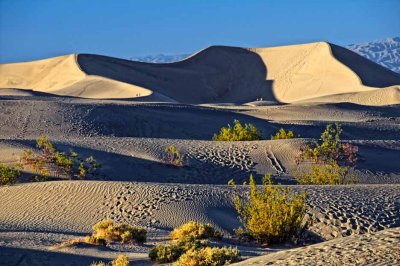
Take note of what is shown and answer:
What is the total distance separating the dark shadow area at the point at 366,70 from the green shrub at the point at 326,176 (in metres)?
54.9

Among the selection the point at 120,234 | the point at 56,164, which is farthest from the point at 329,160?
the point at 120,234

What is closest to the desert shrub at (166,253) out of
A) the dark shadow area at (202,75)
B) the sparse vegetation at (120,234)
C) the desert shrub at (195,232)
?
the desert shrub at (195,232)

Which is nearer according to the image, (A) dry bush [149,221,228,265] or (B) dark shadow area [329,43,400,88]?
(A) dry bush [149,221,228,265]

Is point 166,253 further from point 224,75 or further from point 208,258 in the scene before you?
point 224,75

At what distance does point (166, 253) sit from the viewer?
11.1 metres

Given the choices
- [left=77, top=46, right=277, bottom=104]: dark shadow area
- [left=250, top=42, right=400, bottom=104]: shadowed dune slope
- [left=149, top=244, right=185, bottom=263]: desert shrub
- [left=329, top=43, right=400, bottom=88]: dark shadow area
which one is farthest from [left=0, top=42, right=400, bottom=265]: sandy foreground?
[left=329, top=43, right=400, bottom=88]: dark shadow area

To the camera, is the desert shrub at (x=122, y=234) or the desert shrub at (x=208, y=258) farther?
the desert shrub at (x=122, y=234)

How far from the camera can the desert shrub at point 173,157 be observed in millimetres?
23969

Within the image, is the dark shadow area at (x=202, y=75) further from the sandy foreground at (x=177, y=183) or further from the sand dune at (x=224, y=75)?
the sandy foreground at (x=177, y=183)

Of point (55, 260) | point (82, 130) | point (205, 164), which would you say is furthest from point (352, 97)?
point (55, 260)

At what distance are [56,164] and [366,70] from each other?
6368cm

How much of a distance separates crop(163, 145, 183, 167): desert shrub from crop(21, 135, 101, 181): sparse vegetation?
2098 millimetres

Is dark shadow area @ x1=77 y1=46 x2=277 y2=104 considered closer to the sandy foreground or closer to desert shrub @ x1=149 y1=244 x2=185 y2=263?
the sandy foreground

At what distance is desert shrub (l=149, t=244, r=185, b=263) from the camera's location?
11094mm
